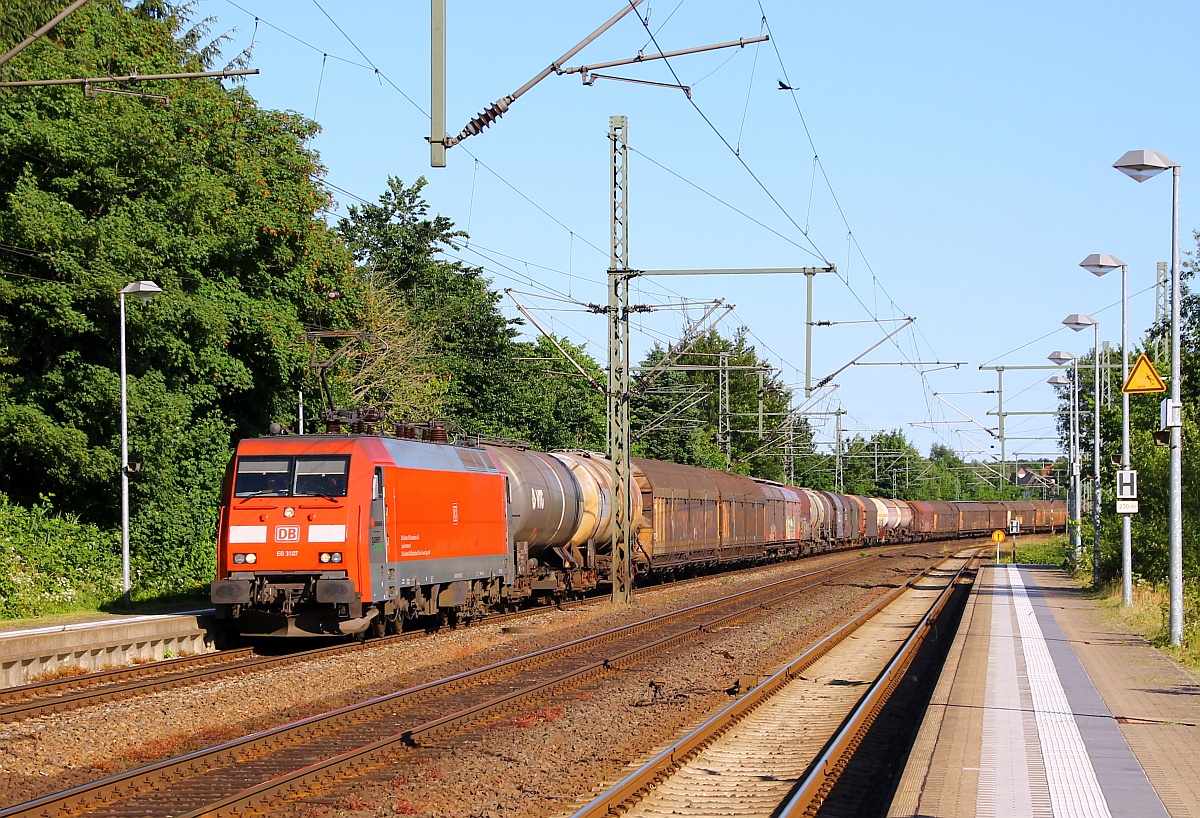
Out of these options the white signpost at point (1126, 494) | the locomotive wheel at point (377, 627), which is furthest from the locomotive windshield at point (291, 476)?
the white signpost at point (1126, 494)

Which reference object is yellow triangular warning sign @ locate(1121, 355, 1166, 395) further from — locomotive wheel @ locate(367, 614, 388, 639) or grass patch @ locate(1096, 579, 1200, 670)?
locomotive wheel @ locate(367, 614, 388, 639)

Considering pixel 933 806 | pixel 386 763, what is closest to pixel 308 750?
pixel 386 763

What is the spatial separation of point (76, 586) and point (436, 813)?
20652 millimetres

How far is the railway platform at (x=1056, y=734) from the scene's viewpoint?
8.80 m

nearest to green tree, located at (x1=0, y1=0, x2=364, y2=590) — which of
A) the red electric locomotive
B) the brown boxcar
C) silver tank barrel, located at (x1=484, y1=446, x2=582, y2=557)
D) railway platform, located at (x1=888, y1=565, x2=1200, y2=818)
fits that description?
silver tank barrel, located at (x1=484, y1=446, x2=582, y2=557)

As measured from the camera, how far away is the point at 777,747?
12547mm

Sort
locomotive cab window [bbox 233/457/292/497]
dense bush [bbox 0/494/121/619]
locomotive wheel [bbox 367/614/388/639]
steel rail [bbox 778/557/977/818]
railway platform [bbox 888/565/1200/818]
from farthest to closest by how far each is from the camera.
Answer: dense bush [bbox 0/494/121/619] → locomotive wheel [bbox 367/614/388/639] → locomotive cab window [bbox 233/457/292/497] → steel rail [bbox 778/557/977/818] → railway platform [bbox 888/565/1200/818]

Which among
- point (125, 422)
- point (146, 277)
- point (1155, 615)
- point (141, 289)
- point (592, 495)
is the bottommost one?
point (1155, 615)

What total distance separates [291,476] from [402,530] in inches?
78.8

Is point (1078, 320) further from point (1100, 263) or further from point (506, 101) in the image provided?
point (506, 101)

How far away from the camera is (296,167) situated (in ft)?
108

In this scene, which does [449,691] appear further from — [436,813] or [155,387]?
[155,387]

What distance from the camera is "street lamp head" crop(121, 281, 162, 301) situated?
2442 centimetres

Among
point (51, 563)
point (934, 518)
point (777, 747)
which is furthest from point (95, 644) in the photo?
point (934, 518)
